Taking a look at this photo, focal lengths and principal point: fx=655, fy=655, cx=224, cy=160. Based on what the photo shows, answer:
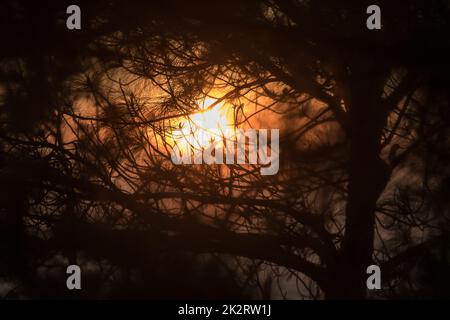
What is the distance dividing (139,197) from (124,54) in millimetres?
429

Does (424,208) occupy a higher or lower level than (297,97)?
lower

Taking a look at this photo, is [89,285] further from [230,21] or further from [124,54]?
[230,21]

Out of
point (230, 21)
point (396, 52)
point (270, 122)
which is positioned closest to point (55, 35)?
point (230, 21)

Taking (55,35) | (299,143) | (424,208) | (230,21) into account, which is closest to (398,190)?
(424,208)

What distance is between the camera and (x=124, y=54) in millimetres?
1952

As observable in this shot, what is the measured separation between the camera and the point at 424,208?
6.37 feet
